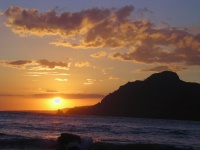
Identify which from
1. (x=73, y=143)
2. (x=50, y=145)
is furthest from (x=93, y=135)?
(x=73, y=143)

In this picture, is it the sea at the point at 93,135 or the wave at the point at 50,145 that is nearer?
the wave at the point at 50,145

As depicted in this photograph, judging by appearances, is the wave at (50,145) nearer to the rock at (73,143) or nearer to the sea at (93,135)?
the sea at (93,135)

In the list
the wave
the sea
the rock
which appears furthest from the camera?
the sea

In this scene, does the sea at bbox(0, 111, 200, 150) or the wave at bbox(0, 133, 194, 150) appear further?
the sea at bbox(0, 111, 200, 150)

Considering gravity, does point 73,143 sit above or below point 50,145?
above

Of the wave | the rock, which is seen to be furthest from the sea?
the rock

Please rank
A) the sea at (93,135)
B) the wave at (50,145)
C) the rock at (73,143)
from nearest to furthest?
the rock at (73,143) < the wave at (50,145) < the sea at (93,135)

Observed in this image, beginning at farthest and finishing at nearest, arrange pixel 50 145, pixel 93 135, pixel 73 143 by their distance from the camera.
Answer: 1. pixel 93 135
2. pixel 50 145
3. pixel 73 143

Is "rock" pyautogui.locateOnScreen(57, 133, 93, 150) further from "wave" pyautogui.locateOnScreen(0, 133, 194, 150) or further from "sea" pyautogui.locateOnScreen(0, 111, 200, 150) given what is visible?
"sea" pyautogui.locateOnScreen(0, 111, 200, 150)

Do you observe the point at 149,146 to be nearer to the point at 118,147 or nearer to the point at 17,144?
the point at 118,147

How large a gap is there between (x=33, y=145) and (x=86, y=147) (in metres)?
11.6

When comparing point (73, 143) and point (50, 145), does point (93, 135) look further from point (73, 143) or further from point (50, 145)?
point (73, 143)

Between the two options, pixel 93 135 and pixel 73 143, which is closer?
pixel 73 143

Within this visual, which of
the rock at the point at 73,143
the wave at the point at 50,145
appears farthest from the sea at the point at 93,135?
the rock at the point at 73,143
